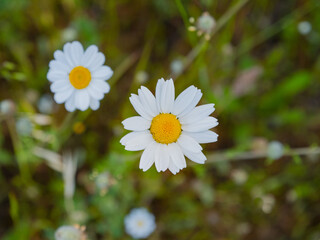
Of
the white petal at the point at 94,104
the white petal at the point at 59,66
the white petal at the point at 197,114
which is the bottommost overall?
the white petal at the point at 197,114

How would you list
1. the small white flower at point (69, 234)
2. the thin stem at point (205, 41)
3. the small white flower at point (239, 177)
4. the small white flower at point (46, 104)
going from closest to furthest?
the small white flower at point (69, 234)
the thin stem at point (205, 41)
the small white flower at point (46, 104)
the small white flower at point (239, 177)

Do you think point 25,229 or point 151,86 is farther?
point 151,86

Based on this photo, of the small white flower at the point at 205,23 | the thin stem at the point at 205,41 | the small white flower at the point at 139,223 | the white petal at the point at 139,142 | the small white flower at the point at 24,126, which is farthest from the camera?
the small white flower at the point at 139,223

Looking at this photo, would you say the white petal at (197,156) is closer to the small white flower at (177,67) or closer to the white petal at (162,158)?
Result: the white petal at (162,158)

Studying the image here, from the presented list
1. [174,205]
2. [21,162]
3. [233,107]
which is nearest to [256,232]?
[174,205]

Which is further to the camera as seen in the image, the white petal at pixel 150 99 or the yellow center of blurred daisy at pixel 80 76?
the yellow center of blurred daisy at pixel 80 76

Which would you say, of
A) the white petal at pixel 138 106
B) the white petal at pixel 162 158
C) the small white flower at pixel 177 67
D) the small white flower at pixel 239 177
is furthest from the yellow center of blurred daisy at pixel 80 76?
the small white flower at pixel 239 177

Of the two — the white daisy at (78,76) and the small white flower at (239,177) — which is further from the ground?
the white daisy at (78,76)

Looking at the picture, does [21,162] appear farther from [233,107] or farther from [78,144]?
[233,107]
